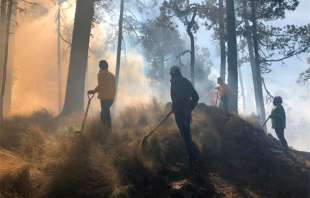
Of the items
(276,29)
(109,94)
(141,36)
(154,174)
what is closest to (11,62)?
(141,36)

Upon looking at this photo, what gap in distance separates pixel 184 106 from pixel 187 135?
0.58m

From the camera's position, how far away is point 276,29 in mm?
24578

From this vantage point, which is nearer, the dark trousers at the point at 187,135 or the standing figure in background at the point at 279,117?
the dark trousers at the point at 187,135

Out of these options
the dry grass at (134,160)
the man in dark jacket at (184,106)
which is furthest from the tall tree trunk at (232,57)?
the man in dark jacket at (184,106)

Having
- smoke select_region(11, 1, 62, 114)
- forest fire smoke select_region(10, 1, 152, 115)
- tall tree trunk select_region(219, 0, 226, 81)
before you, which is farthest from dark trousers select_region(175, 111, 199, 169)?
smoke select_region(11, 1, 62, 114)

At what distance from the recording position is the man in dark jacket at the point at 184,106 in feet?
30.4

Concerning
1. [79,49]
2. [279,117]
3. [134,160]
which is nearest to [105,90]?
[134,160]

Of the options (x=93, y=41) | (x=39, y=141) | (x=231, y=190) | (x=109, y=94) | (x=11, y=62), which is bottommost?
(x=231, y=190)

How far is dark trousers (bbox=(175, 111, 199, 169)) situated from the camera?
9219 millimetres

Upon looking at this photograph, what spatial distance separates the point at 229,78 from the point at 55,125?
7.78 m

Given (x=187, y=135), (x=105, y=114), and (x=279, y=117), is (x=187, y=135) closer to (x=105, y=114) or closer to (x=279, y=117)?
(x=105, y=114)

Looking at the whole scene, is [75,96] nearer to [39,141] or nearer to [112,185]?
[39,141]

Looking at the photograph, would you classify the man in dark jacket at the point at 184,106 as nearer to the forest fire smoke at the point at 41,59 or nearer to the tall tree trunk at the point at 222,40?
the tall tree trunk at the point at 222,40

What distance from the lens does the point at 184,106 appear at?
9469 mm
